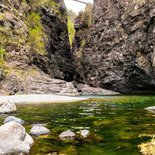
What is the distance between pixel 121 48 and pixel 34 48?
31389mm

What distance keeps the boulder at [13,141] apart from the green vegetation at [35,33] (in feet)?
314

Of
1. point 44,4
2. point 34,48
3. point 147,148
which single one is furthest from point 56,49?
point 147,148

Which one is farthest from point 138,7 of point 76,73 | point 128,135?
point 128,135

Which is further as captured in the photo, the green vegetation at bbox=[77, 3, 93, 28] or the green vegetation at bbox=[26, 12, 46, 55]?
the green vegetation at bbox=[77, 3, 93, 28]

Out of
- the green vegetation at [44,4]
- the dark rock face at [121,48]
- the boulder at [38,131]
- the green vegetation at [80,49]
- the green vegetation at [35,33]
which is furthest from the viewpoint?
the green vegetation at [80,49]

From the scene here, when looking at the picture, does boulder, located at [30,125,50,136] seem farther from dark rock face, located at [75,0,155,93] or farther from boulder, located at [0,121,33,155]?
dark rock face, located at [75,0,155,93]

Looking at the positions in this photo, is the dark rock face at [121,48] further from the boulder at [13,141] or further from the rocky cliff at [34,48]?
the boulder at [13,141]

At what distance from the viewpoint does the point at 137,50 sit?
309ft

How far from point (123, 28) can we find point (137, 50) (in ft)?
36.3

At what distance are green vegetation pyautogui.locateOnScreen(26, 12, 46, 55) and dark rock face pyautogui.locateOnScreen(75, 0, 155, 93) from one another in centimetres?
1846

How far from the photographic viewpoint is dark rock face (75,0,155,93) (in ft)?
298

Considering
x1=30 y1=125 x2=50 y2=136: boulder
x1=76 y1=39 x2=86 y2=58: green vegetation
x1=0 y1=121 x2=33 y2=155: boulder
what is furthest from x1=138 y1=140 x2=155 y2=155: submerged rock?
x1=76 y1=39 x2=86 y2=58: green vegetation

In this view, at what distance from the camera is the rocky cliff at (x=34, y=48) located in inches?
3516

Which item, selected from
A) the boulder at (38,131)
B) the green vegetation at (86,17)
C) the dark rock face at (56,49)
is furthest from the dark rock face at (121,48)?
the boulder at (38,131)
